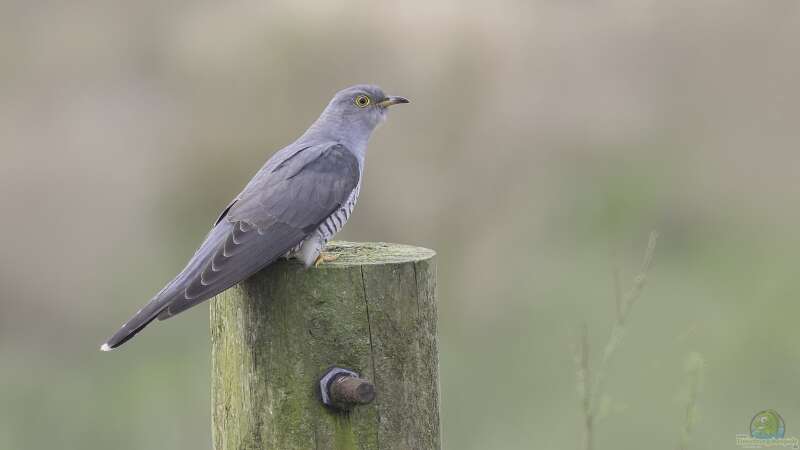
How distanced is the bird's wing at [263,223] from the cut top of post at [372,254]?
0.11 meters

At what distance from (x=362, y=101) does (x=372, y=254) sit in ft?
3.54

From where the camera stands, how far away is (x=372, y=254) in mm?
2428

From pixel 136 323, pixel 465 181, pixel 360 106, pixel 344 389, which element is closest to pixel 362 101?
pixel 360 106

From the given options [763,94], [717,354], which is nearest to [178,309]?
[717,354]

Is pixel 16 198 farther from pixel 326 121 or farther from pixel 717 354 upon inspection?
pixel 717 354

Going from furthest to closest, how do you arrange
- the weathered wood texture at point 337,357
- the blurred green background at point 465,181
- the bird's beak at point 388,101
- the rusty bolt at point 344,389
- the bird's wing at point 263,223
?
the blurred green background at point 465,181
the bird's beak at point 388,101
the bird's wing at point 263,223
the weathered wood texture at point 337,357
the rusty bolt at point 344,389

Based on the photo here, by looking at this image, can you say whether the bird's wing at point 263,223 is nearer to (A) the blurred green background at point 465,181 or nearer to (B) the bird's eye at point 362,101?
(B) the bird's eye at point 362,101

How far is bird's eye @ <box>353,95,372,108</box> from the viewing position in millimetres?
3373

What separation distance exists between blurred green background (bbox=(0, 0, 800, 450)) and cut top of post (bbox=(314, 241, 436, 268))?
62.9 inches

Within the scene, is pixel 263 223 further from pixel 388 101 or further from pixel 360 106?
pixel 388 101

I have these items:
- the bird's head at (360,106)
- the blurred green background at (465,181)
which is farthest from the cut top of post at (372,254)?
the blurred green background at (465,181)

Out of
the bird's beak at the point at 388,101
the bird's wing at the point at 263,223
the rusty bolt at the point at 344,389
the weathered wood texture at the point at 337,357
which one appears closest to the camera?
the rusty bolt at the point at 344,389

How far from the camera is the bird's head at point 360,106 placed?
3.32 meters

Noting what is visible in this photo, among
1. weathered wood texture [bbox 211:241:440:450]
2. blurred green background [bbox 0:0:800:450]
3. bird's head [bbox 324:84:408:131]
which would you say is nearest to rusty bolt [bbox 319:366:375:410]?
weathered wood texture [bbox 211:241:440:450]
